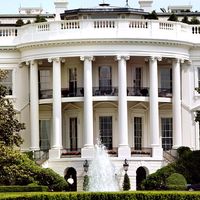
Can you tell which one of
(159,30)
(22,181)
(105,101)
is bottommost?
(22,181)

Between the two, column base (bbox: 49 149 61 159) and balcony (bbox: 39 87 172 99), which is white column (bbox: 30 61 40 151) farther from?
column base (bbox: 49 149 61 159)

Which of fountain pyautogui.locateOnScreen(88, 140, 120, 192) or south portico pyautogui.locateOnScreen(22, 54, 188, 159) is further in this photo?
south portico pyautogui.locateOnScreen(22, 54, 188, 159)

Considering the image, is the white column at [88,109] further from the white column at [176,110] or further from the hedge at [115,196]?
the hedge at [115,196]

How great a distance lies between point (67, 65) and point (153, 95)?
6532mm

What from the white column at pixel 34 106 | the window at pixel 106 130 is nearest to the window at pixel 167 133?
the window at pixel 106 130

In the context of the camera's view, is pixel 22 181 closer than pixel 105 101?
Yes

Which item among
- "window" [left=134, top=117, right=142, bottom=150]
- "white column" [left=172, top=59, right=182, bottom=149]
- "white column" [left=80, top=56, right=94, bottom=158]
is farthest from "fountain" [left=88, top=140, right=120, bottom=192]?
"white column" [left=172, top=59, right=182, bottom=149]

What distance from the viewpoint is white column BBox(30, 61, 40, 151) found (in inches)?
2763

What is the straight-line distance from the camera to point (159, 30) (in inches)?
2749

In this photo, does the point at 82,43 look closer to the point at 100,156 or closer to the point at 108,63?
the point at 108,63

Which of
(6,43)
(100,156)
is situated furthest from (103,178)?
(6,43)

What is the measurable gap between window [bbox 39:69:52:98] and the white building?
0.07 m

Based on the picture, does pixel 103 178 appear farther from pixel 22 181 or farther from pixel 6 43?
pixel 6 43

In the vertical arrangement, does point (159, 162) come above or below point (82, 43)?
below
